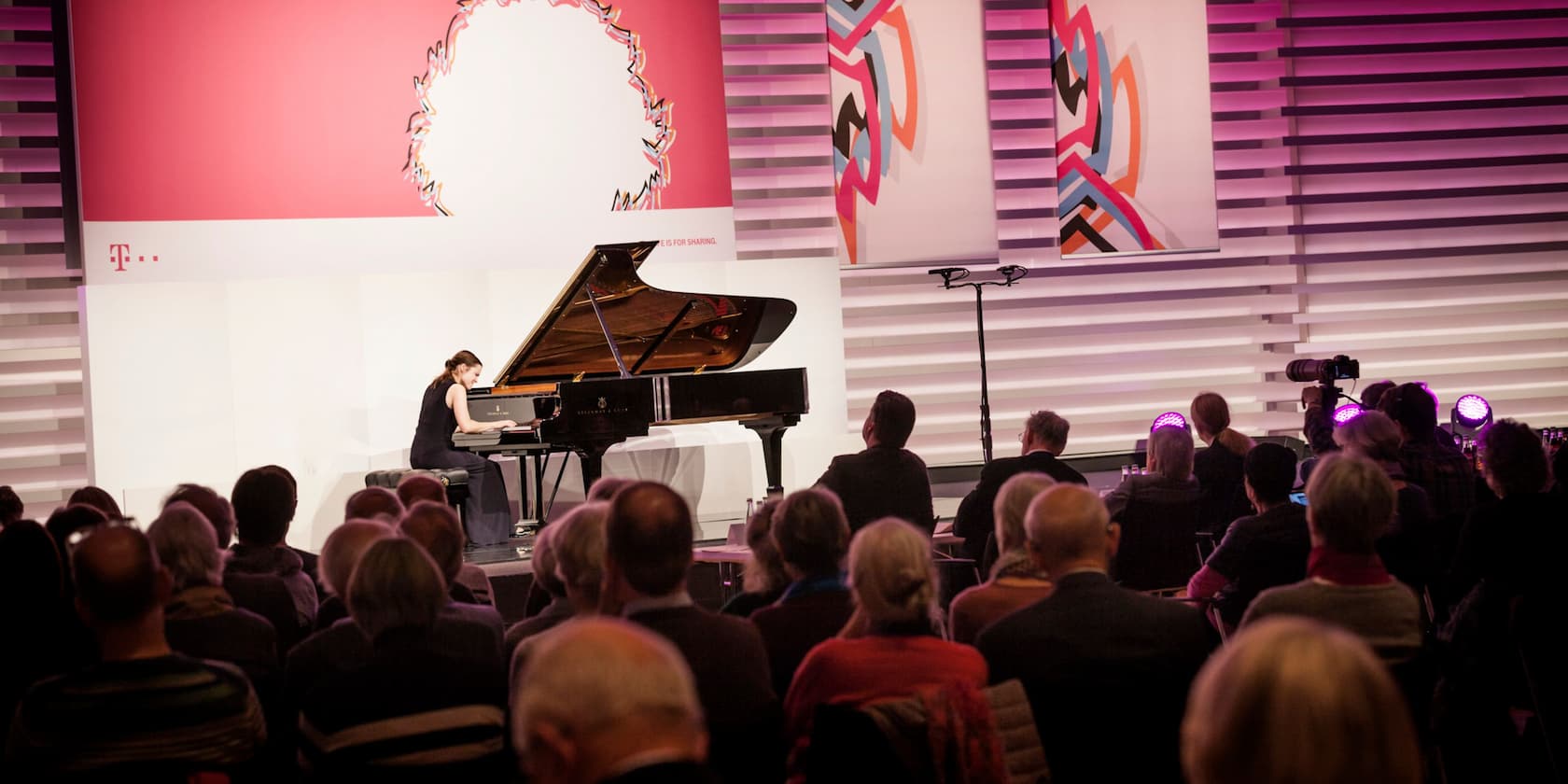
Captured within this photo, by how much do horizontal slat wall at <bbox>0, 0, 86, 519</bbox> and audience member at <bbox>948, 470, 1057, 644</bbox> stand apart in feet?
24.3

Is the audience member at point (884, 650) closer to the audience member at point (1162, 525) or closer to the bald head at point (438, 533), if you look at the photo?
the bald head at point (438, 533)

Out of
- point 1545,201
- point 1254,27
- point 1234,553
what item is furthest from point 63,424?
point 1545,201

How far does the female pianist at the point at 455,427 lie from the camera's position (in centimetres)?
789

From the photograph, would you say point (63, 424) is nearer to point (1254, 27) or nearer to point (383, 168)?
point (383, 168)

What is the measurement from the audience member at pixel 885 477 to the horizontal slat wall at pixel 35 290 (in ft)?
20.0

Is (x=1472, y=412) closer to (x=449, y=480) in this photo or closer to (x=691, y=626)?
(x=449, y=480)

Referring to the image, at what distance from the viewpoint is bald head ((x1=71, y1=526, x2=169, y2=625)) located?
2.45 meters

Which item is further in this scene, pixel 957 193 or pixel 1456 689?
pixel 957 193

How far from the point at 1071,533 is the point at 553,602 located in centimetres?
129

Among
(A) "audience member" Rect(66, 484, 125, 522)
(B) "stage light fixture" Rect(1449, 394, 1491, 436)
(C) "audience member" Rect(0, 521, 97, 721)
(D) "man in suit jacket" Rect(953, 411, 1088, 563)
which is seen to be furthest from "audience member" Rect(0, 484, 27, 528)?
(B) "stage light fixture" Rect(1449, 394, 1491, 436)

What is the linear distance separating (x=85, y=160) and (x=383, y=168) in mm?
1714

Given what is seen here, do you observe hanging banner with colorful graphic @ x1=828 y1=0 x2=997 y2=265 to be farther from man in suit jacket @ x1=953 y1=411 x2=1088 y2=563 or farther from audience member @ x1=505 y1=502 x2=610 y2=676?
audience member @ x1=505 y1=502 x2=610 y2=676

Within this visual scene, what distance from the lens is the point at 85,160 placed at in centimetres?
807

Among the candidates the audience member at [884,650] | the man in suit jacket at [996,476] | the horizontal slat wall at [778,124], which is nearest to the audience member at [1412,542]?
the man in suit jacket at [996,476]
